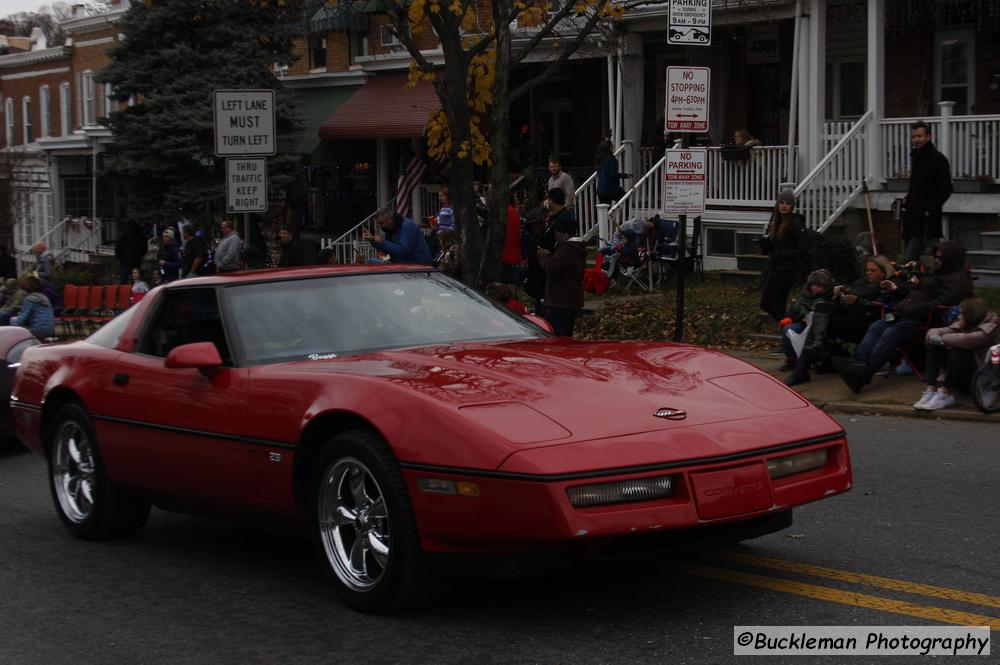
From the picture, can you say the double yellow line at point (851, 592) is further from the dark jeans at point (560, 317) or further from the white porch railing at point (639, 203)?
the white porch railing at point (639, 203)

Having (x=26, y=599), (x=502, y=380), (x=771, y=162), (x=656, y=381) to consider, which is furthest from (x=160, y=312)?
(x=771, y=162)

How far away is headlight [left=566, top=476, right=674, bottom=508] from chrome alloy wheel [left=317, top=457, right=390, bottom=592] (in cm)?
92

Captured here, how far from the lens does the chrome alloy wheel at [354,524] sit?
18.6ft

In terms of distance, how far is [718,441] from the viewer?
5398 mm

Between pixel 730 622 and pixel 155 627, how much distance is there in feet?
8.17

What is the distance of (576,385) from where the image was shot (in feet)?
18.9

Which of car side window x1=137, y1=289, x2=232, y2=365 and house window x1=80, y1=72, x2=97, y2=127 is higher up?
house window x1=80, y1=72, x2=97, y2=127

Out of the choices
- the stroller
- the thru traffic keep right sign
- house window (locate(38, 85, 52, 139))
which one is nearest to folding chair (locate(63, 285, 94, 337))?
the thru traffic keep right sign

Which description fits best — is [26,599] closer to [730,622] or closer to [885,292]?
[730,622]

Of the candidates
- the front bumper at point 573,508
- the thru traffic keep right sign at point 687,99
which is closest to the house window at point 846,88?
the thru traffic keep right sign at point 687,99

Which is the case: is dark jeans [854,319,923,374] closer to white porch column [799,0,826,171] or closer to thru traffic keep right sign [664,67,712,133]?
thru traffic keep right sign [664,67,712,133]

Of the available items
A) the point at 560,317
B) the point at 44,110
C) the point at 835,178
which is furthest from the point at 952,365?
the point at 44,110

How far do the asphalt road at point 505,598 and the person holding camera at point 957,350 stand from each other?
3.89 meters

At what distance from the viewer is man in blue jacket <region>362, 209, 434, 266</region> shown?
A: 53.7ft
